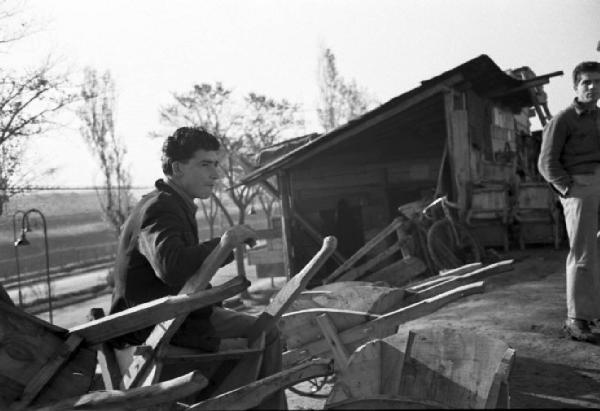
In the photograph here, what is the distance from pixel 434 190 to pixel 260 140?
783 inches

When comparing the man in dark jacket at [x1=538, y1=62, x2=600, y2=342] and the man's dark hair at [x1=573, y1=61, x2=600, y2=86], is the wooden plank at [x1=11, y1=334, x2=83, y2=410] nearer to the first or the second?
the man in dark jacket at [x1=538, y1=62, x2=600, y2=342]

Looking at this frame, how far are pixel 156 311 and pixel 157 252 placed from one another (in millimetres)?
362

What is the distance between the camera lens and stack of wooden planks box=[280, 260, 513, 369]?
10.7 feet

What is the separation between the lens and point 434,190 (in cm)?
1167

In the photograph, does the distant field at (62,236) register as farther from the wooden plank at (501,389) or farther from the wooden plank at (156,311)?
the wooden plank at (501,389)

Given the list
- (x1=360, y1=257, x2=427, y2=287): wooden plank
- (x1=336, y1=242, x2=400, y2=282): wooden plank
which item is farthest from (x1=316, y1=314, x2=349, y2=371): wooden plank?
(x1=336, y1=242, x2=400, y2=282): wooden plank

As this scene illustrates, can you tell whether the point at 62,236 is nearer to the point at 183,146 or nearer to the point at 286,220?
the point at 286,220

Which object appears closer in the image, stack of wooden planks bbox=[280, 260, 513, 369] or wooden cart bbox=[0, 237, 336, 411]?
wooden cart bbox=[0, 237, 336, 411]

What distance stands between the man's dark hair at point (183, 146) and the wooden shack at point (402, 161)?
842 centimetres

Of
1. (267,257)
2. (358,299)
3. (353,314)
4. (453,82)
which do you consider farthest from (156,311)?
(267,257)

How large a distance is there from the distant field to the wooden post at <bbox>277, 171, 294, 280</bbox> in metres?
9.80

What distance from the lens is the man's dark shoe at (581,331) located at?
14.7 feet

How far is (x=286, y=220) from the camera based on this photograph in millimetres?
13648

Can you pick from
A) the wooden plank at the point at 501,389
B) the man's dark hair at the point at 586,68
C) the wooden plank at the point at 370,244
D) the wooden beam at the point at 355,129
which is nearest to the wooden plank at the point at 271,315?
the wooden plank at the point at 501,389
